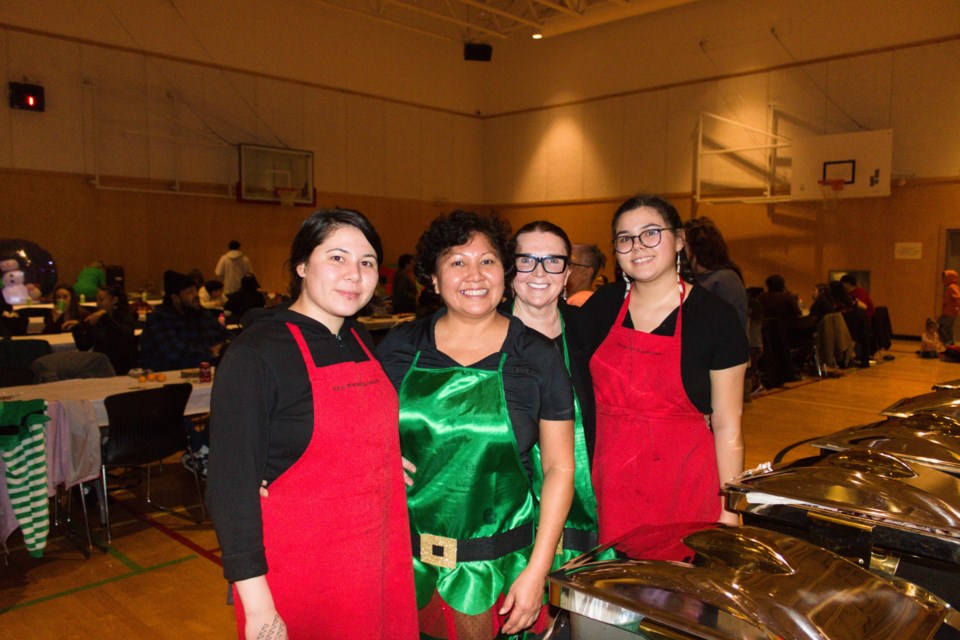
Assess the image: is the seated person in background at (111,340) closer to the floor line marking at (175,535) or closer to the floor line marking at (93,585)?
the floor line marking at (175,535)

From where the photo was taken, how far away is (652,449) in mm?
1820

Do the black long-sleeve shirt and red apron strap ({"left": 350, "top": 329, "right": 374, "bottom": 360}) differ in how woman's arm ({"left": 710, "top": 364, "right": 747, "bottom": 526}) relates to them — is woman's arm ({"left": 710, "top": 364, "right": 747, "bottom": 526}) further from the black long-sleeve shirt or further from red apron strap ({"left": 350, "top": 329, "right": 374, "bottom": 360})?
the black long-sleeve shirt

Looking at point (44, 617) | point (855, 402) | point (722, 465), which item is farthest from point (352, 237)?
point (855, 402)

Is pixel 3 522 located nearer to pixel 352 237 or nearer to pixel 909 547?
pixel 352 237

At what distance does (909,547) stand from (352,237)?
45.3 inches

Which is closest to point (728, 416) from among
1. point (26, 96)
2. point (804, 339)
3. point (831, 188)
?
point (804, 339)

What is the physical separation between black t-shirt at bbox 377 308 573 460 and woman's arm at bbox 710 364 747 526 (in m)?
0.47

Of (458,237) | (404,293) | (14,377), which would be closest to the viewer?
(458,237)

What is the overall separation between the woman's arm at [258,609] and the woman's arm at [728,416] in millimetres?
1137

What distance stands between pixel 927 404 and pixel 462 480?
1.34 meters

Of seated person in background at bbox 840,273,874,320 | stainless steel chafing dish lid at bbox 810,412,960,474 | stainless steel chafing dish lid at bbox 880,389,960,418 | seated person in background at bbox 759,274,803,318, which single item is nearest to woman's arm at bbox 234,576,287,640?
stainless steel chafing dish lid at bbox 810,412,960,474

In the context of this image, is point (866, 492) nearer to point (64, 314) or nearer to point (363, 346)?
point (363, 346)

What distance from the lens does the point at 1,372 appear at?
4.54 m

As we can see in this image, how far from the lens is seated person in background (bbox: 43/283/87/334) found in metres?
7.84
